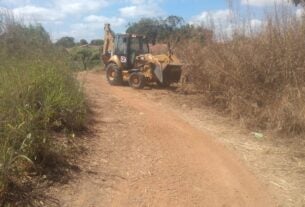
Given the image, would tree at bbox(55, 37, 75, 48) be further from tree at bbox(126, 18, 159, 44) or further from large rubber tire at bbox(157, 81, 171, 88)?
tree at bbox(126, 18, 159, 44)

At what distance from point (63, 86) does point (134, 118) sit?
2473 millimetres

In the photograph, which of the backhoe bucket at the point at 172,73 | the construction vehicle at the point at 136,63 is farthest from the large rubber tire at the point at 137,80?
the backhoe bucket at the point at 172,73

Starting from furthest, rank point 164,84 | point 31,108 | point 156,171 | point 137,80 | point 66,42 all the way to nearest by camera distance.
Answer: point 137,80 < point 164,84 < point 66,42 < point 156,171 < point 31,108

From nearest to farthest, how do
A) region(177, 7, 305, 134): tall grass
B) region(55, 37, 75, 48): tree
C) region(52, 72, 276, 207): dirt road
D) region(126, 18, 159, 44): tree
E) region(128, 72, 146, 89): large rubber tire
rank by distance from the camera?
region(52, 72, 276, 207): dirt road
region(177, 7, 305, 134): tall grass
region(55, 37, 75, 48): tree
region(128, 72, 146, 89): large rubber tire
region(126, 18, 159, 44): tree

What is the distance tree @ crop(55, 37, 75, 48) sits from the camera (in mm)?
10952

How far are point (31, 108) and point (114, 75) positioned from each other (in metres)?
11.0

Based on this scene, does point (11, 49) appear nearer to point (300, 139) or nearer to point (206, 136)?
point (206, 136)

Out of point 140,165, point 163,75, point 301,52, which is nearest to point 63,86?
point 140,165

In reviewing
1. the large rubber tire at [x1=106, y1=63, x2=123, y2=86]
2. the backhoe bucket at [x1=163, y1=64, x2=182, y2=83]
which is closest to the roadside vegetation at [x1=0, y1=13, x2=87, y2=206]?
the backhoe bucket at [x1=163, y1=64, x2=182, y2=83]

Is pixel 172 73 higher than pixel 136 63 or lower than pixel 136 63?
lower

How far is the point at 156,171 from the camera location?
248 inches

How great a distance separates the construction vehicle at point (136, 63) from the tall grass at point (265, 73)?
10.7 feet

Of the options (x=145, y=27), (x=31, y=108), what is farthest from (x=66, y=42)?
(x=145, y=27)

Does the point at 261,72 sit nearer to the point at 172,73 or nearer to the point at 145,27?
the point at 172,73
